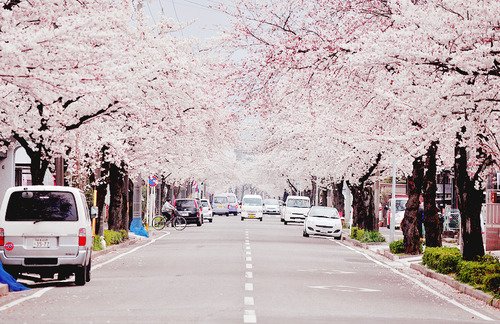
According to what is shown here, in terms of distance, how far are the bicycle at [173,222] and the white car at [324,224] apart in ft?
38.2

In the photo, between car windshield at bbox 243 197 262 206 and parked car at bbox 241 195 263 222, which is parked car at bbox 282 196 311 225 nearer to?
parked car at bbox 241 195 263 222

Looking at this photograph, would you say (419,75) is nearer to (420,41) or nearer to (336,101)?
(420,41)

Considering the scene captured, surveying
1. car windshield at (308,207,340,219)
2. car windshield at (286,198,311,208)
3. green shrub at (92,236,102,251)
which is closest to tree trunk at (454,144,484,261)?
green shrub at (92,236,102,251)

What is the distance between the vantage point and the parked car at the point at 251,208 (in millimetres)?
82250

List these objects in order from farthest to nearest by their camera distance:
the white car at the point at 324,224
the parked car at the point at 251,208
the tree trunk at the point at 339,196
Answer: the parked car at the point at 251,208 < the tree trunk at the point at 339,196 < the white car at the point at 324,224

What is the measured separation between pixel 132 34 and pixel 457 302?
697 inches

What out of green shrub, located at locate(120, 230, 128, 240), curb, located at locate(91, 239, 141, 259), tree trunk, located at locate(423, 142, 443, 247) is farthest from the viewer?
green shrub, located at locate(120, 230, 128, 240)

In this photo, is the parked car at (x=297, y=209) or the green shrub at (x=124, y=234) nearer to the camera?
the green shrub at (x=124, y=234)

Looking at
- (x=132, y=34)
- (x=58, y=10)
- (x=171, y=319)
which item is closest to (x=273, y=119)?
(x=132, y=34)

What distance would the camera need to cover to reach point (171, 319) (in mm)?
13703

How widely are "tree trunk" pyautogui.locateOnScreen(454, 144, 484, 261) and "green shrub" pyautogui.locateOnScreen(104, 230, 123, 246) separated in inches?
605

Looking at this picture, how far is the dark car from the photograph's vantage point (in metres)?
65.8

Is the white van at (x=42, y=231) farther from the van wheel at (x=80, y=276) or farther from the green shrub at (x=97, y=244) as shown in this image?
the green shrub at (x=97, y=244)

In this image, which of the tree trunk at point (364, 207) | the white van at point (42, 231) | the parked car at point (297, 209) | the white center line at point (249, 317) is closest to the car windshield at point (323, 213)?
the tree trunk at point (364, 207)
